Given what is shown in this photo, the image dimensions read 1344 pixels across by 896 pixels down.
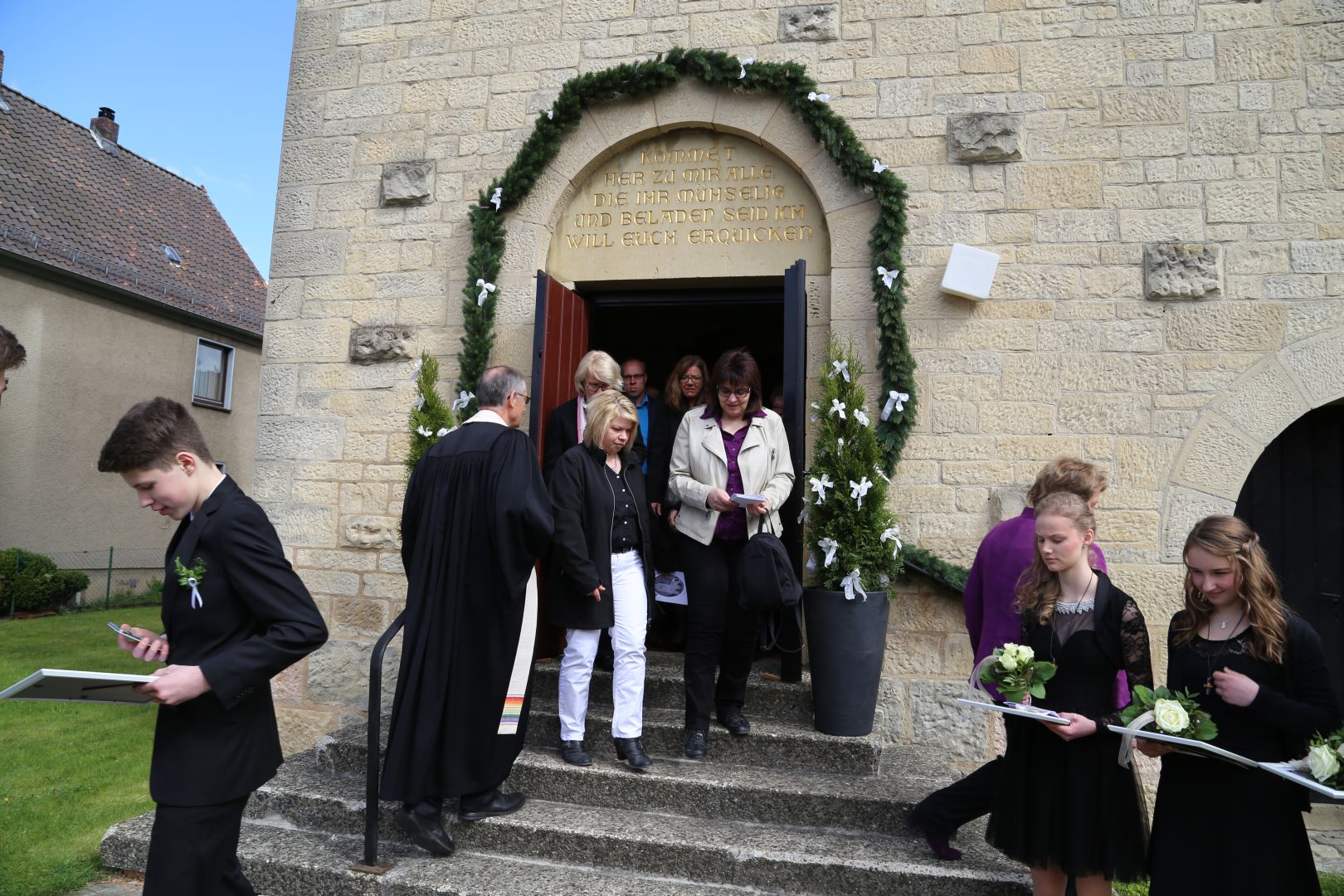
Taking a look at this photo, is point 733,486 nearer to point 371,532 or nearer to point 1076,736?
point 1076,736

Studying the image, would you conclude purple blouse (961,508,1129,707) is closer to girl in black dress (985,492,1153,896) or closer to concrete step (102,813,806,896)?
girl in black dress (985,492,1153,896)

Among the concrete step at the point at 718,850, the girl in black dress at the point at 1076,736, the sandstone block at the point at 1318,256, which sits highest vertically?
the sandstone block at the point at 1318,256

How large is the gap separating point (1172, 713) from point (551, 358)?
3.80m

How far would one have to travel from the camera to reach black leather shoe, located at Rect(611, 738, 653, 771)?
4020mm

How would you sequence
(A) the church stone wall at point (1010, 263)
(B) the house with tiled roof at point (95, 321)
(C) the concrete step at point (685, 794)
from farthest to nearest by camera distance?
(B) the house with tiled roof at point (95, 321)
(A) the church stone wall at point (1010, 263)
(C) the concrete step at point (685, 794)

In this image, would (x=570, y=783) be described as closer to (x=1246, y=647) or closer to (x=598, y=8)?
(x=1246, y=647)

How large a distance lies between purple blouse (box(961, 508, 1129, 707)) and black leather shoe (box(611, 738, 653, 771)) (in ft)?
5.14

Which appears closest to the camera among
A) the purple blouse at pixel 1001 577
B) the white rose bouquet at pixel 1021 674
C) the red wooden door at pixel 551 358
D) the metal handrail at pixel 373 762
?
the white rose bouquet at pixel 1021 674

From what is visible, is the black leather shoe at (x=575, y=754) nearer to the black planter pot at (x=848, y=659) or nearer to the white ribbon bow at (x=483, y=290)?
the black planter pot at (x=848, y=659)

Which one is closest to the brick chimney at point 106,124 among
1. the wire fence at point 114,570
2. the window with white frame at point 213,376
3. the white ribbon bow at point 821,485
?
the window with white frame at point 213,376

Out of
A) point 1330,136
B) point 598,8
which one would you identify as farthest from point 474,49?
point 1330,136

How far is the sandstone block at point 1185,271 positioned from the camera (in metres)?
4.86

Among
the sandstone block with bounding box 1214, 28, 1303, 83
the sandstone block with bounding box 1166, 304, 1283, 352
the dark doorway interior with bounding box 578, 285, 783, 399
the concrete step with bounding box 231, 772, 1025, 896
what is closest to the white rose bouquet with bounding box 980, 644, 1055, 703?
the concrete step with bounding box 231, 772, 1025, 896

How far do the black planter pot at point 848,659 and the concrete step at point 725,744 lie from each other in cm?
10
